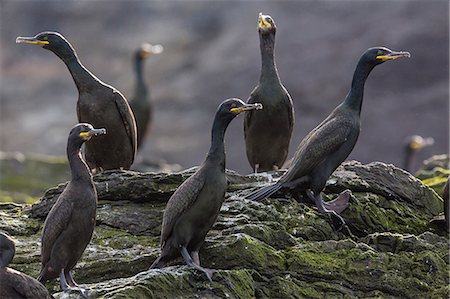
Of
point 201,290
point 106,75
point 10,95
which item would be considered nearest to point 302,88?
point 106,75

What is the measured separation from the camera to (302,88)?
139 ft

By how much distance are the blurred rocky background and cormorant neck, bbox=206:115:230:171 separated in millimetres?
22827

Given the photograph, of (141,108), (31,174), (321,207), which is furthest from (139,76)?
(321,207)

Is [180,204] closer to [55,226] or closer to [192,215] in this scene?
[192,215]

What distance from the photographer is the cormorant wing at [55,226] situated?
1145cm

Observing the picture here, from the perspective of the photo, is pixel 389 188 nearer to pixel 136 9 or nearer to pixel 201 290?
pixel 201 290

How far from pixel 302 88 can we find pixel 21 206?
94.6ft

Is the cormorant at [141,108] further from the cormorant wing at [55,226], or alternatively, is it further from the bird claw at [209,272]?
the bird claw at [209,272]

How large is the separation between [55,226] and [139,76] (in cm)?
1429

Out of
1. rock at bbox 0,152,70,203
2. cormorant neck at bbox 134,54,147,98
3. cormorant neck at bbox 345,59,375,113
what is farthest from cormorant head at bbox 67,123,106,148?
cormorant neck at bbox 134,54,147,98

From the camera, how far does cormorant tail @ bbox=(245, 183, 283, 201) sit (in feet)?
43.0

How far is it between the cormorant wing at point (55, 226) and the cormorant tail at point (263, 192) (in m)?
2.45

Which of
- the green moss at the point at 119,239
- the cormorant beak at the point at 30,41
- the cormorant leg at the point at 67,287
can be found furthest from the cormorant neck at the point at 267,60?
the cormorant leg at the point at 67,287

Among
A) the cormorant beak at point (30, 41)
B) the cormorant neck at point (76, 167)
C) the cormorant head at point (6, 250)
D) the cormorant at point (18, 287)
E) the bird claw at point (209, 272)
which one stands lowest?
the cormorant at point (18, 287)
